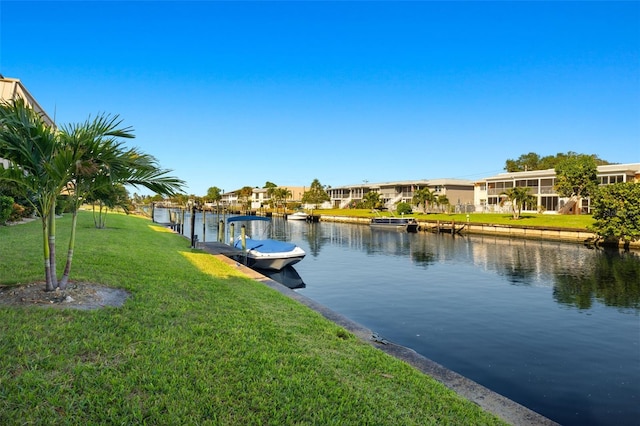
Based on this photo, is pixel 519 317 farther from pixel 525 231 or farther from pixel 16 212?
pixel 525 231

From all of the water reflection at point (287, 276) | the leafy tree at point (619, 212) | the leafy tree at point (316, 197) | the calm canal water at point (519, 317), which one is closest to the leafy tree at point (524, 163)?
the leafy tree at point (316, 197)

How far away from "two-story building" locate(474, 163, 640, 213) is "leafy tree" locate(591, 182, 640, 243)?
2086 cm

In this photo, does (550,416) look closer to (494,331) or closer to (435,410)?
(435,410)

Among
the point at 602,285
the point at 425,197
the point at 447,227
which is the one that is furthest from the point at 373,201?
the point at 602,285

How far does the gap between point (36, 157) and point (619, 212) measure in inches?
1787

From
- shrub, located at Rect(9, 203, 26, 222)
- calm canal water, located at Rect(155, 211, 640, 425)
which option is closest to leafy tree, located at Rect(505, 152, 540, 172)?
calm canal water, located at Rect(155, 211, 640, 425)

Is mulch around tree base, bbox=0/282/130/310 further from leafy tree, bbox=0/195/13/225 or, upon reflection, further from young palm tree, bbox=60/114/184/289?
leafy tree, bbox=0/195/13/225

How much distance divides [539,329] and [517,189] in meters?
51.6

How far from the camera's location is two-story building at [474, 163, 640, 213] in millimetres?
58775

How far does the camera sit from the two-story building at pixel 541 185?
58.8 m

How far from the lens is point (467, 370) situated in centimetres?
997

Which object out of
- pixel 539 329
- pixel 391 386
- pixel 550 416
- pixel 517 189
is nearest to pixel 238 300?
pixel 391 386

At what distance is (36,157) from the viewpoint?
7855 millimetres

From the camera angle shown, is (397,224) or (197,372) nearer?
(197,372)
